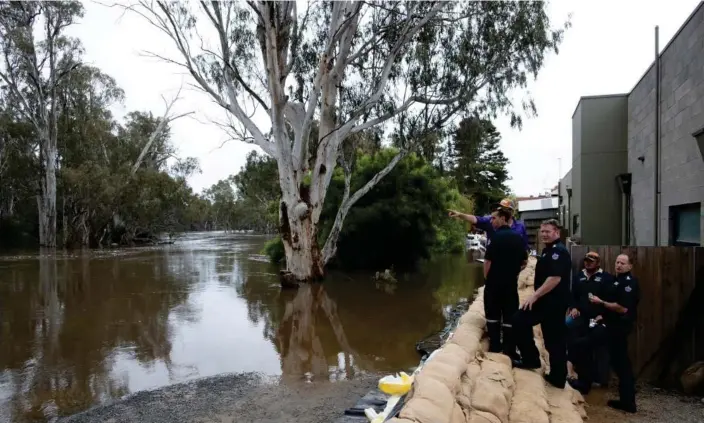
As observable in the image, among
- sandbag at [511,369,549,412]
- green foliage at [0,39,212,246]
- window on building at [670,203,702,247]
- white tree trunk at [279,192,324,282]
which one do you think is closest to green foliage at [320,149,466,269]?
white tree trunk at [279,192,324,282]

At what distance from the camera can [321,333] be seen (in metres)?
9.66

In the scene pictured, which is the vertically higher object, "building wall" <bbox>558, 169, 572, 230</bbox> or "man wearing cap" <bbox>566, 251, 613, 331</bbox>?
"building wall" <bbox>558, 169, 572, 230</bbox>

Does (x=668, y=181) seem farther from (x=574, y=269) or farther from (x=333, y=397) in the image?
(x=333, y=397)

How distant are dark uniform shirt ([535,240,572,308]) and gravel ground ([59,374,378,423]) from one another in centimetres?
240

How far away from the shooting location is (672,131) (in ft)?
26.6

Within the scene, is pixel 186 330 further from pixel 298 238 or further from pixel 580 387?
pixel 580 387

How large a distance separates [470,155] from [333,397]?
52.9ft

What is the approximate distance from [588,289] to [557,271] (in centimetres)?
104

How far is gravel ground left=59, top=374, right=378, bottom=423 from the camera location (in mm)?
5098

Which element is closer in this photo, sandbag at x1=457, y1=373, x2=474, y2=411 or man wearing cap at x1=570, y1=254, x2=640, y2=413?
sandbag at x1=457, y1=373, x2=474, y2=411

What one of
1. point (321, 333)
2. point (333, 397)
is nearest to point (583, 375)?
point (333, 397)

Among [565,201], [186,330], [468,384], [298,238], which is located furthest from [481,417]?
[565,201]

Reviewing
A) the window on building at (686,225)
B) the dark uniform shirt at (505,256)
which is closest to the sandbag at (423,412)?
the dark uniform shirt at (505,256)

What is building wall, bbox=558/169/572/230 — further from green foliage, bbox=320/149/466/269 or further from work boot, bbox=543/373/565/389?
work boot, bbox=543/373/565/389
